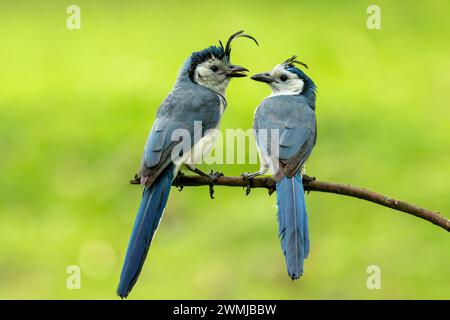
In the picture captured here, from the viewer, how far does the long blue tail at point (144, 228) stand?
4.14 meters

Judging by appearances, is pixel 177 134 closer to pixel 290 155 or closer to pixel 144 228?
pixel 290 155

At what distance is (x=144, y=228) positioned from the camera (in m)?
4.61

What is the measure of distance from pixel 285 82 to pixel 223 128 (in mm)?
4385

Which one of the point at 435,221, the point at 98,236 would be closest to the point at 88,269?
the point at 98,236

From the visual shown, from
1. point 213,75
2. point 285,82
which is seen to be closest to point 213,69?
point 213,75

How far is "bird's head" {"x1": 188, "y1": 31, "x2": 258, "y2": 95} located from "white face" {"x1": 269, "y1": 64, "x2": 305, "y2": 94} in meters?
0.22

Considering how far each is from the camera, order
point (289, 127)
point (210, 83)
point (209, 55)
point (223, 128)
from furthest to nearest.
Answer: point (223, 128) → point (210, 83) → point (209, 55) → point (289, 127)

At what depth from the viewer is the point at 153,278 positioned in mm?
8695

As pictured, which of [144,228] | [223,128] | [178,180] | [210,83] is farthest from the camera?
[223,128]

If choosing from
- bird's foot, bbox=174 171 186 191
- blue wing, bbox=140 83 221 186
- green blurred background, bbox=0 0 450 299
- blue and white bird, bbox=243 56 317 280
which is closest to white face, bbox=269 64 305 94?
blue and white bird, bbox=243 56 317 280

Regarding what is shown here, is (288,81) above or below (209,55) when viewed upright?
below

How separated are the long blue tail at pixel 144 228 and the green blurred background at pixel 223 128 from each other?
359cm

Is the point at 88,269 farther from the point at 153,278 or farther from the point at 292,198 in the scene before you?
the point at 292,198

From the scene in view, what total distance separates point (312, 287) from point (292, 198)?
401 cm
